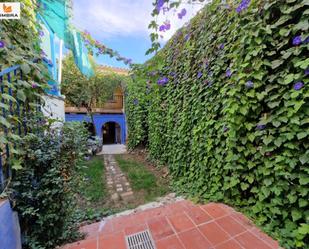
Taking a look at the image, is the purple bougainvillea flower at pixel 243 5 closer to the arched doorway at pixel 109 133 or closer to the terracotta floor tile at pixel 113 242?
the terracotta floor tile at pixel 113 242

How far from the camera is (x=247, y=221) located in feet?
5.47

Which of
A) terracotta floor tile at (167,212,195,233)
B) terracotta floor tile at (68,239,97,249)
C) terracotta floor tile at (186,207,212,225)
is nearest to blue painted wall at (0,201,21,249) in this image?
terracotta floor tile at (68,239,97,249)

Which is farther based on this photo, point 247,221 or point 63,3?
point 63,3

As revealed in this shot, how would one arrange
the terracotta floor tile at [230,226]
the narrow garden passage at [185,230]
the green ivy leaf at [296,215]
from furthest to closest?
the terracotta floor tile at [230,226]
the narrow garden passage at [185,230]
the green ivy leaf at [296,215]

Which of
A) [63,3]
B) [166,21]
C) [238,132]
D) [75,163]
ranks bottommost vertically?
[75,163]

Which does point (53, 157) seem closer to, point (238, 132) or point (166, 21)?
point (166, 21)

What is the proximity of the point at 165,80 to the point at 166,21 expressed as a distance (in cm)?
215

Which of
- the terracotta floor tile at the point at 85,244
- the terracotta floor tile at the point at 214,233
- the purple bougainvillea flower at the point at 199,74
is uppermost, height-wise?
the purple bougainvillea flower at the point at 199,74

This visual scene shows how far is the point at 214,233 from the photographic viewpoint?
5.04 feet

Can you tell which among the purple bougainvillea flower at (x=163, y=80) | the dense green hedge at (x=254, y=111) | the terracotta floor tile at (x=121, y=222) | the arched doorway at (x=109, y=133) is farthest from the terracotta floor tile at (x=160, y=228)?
the arched doorway at (x=109, y=133)

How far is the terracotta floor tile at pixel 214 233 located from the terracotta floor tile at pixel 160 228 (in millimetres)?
300

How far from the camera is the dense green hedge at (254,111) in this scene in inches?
52.0

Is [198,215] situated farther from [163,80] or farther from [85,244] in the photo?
[163,80]

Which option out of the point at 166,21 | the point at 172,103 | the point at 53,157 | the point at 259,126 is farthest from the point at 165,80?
the point at 53,157
